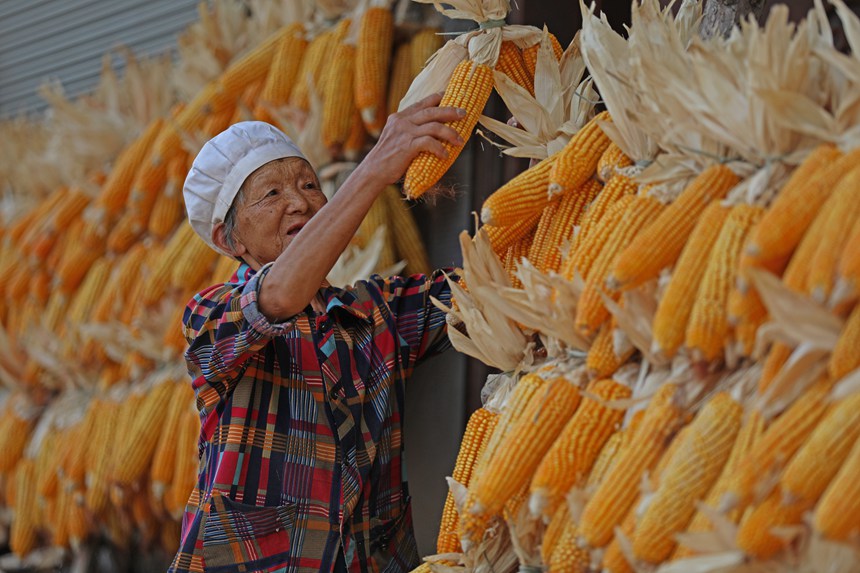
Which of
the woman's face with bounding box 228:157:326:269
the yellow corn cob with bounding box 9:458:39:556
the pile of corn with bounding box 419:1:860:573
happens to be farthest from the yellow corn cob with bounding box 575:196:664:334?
the yellow corn cob with bounding box 9:458:39:556

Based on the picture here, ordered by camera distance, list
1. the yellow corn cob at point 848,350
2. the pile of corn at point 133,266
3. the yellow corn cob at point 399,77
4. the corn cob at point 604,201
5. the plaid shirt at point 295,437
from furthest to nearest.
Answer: the pile of corn at point 133,266 → the yellow corn cob at point 399,77 → the plaid shirt at point 295,437 → the corn cob at point 604,201 → the yellow corn cob at point 848,350

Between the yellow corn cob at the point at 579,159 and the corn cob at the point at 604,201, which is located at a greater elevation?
the yellow corn cob at the point at 579,159

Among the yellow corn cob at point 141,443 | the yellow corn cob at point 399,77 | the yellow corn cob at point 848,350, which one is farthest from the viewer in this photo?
the yellow corn cob at point 141,443

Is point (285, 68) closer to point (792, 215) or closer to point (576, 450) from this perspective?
point (576, 450)

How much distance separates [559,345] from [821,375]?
692 mm

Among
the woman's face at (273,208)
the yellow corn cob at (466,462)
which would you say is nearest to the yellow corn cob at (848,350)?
the yellow corn cob at (466,462)

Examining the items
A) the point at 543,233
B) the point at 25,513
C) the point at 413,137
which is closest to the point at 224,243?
the point at 413,137

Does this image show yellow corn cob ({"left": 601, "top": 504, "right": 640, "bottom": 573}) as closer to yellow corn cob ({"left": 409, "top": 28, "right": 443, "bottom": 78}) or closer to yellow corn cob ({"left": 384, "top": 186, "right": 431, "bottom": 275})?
yellow corn cob ({"left": 384, "top": 186, "right": 431, "bottom": 275})

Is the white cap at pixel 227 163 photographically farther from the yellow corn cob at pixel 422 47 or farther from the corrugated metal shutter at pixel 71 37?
the corrugated metal shutter at pixel 71 37

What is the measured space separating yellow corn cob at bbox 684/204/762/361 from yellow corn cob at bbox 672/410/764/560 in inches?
6.2

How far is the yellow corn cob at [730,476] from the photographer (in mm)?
1934

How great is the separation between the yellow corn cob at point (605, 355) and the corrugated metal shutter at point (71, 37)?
14.6 feet

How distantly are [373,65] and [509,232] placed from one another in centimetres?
172

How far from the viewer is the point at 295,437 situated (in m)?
3.11
